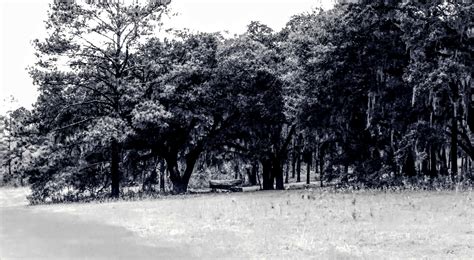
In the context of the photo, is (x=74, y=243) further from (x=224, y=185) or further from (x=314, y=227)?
(x=224, y=185)

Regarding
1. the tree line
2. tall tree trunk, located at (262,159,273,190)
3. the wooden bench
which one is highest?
the tree line

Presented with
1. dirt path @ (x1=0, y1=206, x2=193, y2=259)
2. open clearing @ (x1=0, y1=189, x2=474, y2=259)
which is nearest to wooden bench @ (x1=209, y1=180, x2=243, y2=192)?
open clearing @ (x1=0, y1=189, x2=474, y2=259)

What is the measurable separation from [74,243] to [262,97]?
20.7 meters

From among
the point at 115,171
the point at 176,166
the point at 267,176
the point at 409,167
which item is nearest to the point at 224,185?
the point at 267,176

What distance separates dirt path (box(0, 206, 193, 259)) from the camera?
12.4m

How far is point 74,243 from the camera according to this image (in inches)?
570

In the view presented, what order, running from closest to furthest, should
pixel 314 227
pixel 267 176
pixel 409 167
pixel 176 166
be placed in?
pixel 314 227, pixel 409 167, pixel 176 166, pixel 267 176

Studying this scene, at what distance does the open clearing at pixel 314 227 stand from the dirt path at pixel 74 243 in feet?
0.54

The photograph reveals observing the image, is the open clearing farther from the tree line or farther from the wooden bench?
the wooden bench

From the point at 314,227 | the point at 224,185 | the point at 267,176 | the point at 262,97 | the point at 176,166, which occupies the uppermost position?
the point at 262,97

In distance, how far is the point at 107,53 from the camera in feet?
114

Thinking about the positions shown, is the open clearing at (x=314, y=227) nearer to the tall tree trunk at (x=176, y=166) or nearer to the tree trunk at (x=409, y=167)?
the tree trunk at (x=409, y=167)

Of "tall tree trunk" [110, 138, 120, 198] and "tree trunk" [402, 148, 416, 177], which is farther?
"tall tree trunk" [110, 138, 120, 198]

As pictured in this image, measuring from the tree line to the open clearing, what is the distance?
20.2 ft
